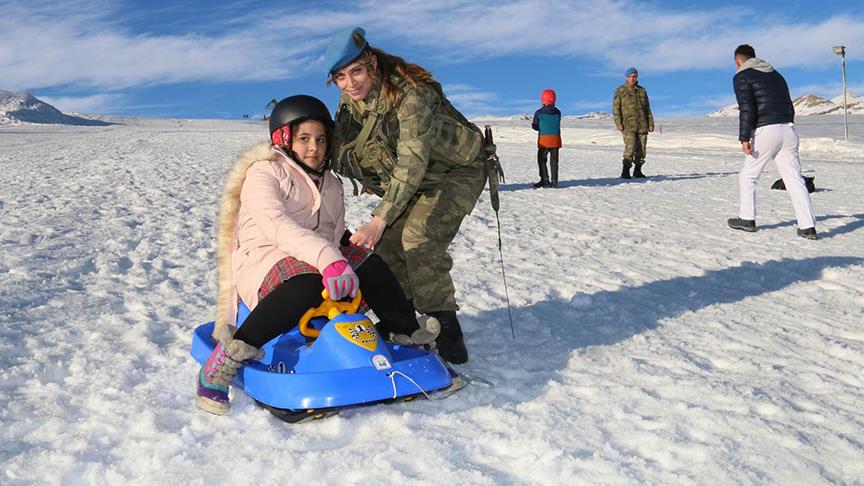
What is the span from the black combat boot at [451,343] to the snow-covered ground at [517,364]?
11 centimetres

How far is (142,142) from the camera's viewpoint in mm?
19438

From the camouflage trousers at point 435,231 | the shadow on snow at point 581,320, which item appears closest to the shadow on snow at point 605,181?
the shadow on snow at point 581,320

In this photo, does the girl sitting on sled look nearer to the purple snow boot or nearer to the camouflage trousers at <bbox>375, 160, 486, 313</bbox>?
the purple snow boot

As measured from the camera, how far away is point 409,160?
136 inches

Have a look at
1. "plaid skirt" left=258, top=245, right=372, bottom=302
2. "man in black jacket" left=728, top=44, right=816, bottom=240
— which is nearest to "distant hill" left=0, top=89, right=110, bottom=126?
"man in black jacket" left=728, top=44, right=816, bottom=240

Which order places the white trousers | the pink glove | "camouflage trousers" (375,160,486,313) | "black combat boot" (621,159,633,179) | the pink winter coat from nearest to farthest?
the pink glove
the pink winter coat
"camouflage trousers" (375,160,486,313)
the white trousers
"black combat boot" (621,159,633,179)

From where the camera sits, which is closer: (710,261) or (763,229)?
(710,261)

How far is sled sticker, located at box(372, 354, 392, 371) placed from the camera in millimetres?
3024

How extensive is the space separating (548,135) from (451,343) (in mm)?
8886

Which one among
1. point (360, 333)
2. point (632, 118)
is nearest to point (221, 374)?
point (360, 333)

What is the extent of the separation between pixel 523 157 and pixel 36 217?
551 inches

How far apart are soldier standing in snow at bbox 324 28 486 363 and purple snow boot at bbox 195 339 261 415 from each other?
676mm

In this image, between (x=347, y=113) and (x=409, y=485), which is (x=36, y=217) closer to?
(x=347, y=113)

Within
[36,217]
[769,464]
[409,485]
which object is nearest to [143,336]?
[409,485]
